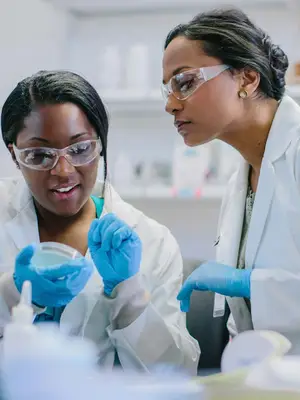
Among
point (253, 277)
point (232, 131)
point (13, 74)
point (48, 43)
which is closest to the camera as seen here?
point (253, 277)

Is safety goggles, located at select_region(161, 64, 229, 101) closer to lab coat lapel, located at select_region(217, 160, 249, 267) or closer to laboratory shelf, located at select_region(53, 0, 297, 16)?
lab coat lapel, located at select_region(217, 160, 249, 267)

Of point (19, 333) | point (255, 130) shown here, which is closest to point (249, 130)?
point (255, 130)

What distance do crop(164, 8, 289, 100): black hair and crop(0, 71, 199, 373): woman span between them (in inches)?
11.2

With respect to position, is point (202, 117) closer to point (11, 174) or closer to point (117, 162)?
point (11, 174)

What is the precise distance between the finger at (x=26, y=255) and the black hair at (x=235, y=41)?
24.0 inches

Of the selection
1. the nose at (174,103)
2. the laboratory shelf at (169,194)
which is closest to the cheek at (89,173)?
the nose at (174,103)

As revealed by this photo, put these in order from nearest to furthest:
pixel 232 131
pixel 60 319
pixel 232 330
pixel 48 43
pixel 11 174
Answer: pixel 60 319
pixel 232 131
pixel 232 330
pixel 11 174
pixel 48 43

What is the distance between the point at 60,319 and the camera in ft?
3.51

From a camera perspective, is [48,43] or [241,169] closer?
[241,169]

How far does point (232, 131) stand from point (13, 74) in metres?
0.96

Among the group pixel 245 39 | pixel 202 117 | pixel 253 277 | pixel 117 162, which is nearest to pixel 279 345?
pixel 253 277

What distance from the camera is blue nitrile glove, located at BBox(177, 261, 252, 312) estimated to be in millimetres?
1190

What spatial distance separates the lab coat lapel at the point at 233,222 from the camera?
4.54ft

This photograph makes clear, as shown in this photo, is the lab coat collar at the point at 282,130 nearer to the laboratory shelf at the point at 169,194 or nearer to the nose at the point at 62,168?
the nose at the point at 62,168
